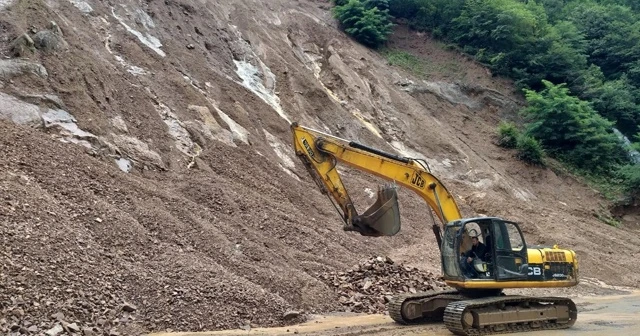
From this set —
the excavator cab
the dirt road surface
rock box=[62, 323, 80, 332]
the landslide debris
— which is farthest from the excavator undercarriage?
rock box=[62, 323, 80, 332]

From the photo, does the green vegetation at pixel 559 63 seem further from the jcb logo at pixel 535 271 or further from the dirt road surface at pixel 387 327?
the jcb logo at pixel 535 271

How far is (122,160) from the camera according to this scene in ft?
46.4

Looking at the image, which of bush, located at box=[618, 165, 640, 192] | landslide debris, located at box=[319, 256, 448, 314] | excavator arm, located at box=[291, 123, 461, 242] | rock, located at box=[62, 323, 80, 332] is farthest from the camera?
bush, located at box=[618, 165, 640, 192]

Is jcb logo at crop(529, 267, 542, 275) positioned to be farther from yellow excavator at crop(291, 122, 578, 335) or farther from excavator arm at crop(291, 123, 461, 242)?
excavator arm at crop(291, 123, 461, 242)

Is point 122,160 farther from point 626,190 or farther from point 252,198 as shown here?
point 626,190

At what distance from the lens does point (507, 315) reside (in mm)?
9570

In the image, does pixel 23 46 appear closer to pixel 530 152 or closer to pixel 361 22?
pixel 361 22

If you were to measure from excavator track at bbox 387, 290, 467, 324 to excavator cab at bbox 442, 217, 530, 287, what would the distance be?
718 mm

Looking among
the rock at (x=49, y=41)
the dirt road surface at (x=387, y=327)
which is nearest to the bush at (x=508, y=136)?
the dirt road surface at (x=387, y=327)

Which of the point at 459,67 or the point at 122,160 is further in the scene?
the point at 459,67

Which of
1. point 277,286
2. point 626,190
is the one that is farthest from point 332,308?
point 626,190

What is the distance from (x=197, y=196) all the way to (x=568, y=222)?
15.1 metres

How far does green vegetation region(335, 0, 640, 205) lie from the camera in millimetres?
28438

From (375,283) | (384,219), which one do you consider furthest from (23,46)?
(384,219)
